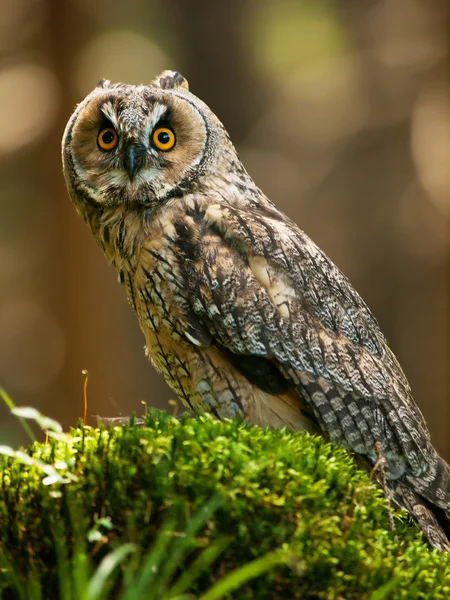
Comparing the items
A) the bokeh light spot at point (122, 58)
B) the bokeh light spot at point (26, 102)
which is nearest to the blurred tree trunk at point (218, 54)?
the bokeh light spot at point (122, 58)

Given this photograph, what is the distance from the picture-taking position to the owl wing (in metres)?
→ 2.65

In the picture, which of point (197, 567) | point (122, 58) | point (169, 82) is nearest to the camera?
point (197, 567)

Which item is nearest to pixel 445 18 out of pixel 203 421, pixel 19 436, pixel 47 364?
pixel 47 364

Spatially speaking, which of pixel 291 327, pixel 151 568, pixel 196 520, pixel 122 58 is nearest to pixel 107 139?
pixel 291 327

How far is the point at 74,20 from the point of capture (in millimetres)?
7742

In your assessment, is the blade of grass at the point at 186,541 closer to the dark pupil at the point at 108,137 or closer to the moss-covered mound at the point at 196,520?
the moss-covered mound at the point at 196,520

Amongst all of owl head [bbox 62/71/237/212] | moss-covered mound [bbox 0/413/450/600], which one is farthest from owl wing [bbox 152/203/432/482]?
moss-covered mound [bbox 0/413/450/600]

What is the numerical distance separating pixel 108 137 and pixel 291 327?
1089 mm

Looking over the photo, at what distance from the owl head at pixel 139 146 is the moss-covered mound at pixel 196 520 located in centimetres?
120

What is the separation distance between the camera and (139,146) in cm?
283

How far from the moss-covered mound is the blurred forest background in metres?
5.36

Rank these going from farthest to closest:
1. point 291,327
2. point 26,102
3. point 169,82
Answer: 1. point 26,102
2. point 169,82
3. point 291,327

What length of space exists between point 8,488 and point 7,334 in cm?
742

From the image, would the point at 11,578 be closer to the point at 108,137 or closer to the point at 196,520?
the point at 196,520
